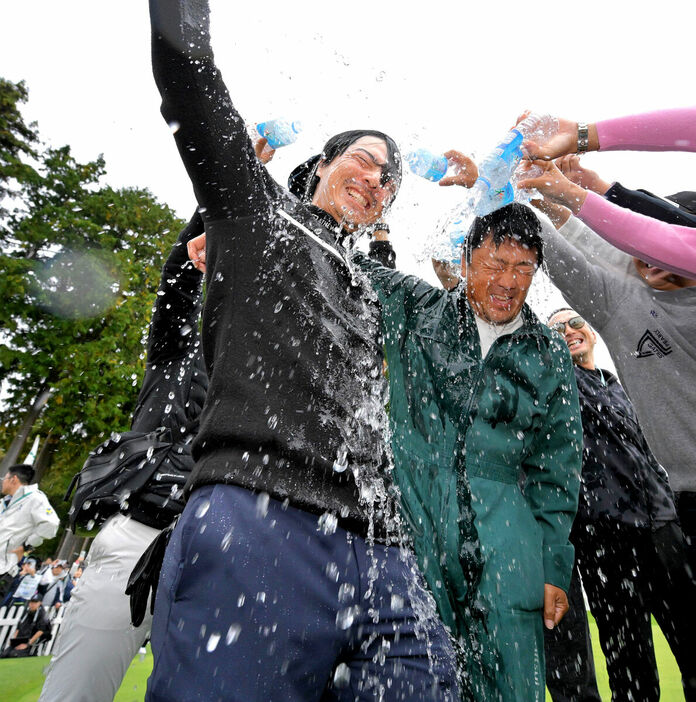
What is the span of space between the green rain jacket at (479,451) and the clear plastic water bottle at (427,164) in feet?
3.12

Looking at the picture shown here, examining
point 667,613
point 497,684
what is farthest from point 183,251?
point 667,613

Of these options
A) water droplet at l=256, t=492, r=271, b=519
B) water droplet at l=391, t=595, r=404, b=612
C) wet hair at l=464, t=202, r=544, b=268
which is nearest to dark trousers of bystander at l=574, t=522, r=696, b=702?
wet hair at l=464, t=202, r=544, b=268

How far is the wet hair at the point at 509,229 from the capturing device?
256 cm

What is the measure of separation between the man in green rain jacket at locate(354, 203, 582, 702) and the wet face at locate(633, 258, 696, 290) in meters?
0.71

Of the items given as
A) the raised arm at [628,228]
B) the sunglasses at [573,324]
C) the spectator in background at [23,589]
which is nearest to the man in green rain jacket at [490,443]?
the raised arm at [628,228]

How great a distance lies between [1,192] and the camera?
1788 cm

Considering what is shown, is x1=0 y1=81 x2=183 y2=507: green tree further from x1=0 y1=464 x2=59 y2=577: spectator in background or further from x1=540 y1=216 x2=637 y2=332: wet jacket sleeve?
x1=540 y1=216 x2=637 y2=332: wet jacket sleeve

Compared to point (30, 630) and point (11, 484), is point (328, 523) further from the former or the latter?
point (30, 630)

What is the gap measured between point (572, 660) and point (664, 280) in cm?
225

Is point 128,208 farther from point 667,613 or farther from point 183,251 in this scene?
point 667,613

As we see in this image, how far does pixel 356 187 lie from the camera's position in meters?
2.18

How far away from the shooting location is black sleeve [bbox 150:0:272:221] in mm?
1477

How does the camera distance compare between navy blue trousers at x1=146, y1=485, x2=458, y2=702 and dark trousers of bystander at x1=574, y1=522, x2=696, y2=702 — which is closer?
navy blue trousers at x1=146, y1=485, x2=458, y2=702

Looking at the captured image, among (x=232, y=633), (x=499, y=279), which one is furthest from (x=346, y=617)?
(x=499, y=279)
